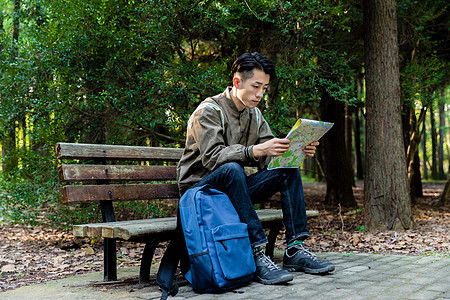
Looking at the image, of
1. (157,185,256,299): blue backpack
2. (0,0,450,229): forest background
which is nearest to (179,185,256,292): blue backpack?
(157,185,256,299): blue backpack

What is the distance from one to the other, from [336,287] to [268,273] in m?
0.47

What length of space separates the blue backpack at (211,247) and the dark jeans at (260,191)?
0.39ft

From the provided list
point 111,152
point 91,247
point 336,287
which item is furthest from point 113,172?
point 91,247

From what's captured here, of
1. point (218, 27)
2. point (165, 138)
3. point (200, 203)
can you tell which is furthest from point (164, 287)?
point (218, 27)

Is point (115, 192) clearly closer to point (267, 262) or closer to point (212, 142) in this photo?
point (212, 142)

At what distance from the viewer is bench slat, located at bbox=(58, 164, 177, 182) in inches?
129

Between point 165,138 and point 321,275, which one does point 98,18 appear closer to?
point 165,138

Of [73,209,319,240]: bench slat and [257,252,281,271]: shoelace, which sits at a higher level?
[73,209,319,240]: bench slat

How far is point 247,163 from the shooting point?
3260 millimetres

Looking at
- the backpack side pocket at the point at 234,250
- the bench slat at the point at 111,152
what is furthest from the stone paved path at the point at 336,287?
the bench slat at the point at 111,152

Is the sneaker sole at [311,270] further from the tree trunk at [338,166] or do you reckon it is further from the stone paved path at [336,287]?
the tree trunk at [338,166]

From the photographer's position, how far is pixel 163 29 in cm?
616

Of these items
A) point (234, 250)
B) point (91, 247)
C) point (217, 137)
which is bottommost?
point (91, 247)

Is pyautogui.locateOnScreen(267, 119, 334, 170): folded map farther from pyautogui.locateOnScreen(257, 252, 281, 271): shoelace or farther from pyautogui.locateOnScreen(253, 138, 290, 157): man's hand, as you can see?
pyautogui.locateOnScreen(257, 252, 281, 271): shoelace
